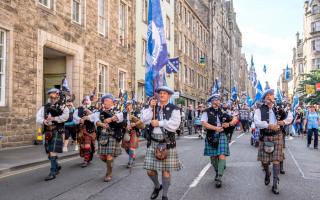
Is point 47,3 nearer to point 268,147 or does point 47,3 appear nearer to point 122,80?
point 122,80

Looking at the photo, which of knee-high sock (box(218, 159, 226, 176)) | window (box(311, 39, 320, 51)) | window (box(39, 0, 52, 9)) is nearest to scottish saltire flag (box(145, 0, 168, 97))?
knee-high sock (box(218, 159, 226, 176))

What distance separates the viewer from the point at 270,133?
22.9 ft

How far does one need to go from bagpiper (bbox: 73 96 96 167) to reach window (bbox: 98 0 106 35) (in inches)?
449

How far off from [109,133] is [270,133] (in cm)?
314

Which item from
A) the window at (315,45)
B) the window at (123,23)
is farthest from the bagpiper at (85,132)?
the window at (315,45)

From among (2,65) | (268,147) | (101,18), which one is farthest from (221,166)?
(101,18)

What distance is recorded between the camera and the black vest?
7430mm

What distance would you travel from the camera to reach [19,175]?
842 centimetres

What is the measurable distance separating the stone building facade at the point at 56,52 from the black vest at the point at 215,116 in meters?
8.37

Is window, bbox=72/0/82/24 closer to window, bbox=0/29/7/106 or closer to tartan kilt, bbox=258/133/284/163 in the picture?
window, bbox=0/29/7/106

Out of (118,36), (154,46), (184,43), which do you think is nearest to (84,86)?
(118,36)

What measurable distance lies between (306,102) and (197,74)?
1299 cm

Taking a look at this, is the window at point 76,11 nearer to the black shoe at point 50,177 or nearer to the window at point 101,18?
the window at point 101,18

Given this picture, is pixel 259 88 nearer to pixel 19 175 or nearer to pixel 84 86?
pixel 84 86
